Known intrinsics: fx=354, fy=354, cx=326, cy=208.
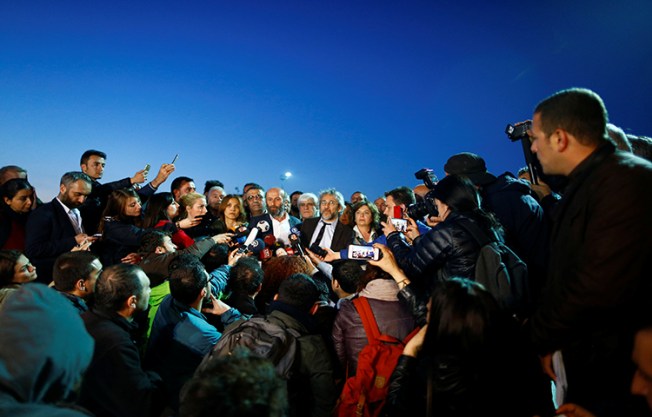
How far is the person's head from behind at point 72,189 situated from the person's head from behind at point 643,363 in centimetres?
586

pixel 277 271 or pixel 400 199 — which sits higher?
pixel 400 199

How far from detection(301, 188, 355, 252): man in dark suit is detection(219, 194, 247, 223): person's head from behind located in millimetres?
1159

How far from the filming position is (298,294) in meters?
2.81

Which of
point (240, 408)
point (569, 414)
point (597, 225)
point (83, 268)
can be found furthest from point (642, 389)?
Result: point (83, 268)

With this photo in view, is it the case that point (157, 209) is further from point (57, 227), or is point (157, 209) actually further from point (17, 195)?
point (17, 195)

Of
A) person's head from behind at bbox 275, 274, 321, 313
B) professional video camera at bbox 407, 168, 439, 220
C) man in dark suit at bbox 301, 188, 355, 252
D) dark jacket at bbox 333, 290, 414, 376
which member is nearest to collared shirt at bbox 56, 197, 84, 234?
man in dark suit at bbox 301, 188, 355, 252

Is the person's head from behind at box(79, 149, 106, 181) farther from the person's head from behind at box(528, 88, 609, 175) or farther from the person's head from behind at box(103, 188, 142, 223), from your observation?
the person's head from behind at box(528, 88, 609, 175)

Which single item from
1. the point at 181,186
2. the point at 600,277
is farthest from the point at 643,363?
the point at 181,186

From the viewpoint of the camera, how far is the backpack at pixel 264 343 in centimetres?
243

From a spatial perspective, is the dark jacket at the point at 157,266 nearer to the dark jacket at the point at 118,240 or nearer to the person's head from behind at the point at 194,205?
the dark jacket at the point at 118,240

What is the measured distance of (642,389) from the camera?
Result: 156 cm

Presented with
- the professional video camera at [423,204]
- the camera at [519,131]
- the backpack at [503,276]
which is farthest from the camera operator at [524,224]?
the backpack at [503,276]

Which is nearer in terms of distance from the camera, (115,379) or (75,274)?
(115,379)

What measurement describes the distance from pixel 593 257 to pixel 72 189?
5.69m
